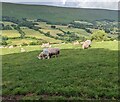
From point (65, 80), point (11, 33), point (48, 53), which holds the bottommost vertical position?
point (11, 33)

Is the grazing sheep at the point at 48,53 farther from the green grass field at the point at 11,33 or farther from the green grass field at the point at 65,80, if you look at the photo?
the green grass field at the point at 11,33

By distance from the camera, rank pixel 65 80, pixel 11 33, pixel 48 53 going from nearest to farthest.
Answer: pixel 65 80
pixel 48 53
pixel 11 33

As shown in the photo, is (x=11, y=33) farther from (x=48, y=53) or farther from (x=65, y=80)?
(x=65, y=80)

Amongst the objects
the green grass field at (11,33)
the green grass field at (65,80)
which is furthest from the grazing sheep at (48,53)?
the green grass field at (11,33)

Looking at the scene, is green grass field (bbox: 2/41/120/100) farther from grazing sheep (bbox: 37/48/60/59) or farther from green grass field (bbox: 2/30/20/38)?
green grass field (bbox: 2/30/20/38)

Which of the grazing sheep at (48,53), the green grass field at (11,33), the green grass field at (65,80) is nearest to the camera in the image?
the green grass field at (65,80)

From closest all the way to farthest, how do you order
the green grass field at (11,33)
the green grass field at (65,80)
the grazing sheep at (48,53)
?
1. the green grass field at (65,80)
2. the grazing sheep at (48,53)
3. the green grass field at (11,33)

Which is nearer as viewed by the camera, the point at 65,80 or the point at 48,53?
the point at 65,80

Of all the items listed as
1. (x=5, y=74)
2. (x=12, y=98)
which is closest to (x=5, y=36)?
(x=5, y=74)

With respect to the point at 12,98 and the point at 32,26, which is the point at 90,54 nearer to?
the point at 12,98

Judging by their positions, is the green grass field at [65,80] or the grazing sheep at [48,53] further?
the grazing sheep at [48,53]

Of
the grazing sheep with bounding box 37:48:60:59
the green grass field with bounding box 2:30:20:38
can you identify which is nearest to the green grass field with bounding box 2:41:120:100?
the grazing sheep with bounding box 37:48:60:59

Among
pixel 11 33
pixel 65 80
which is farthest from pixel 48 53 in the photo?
pixel 11 33

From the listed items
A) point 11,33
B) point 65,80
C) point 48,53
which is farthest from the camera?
point 11,33
